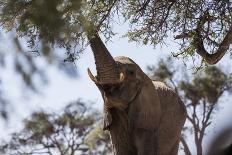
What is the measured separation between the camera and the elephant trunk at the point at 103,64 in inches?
295

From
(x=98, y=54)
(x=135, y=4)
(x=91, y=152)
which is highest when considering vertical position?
(x=135, y=4)

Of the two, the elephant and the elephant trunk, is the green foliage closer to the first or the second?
the elephant

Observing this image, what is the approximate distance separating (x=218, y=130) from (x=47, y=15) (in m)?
0.66

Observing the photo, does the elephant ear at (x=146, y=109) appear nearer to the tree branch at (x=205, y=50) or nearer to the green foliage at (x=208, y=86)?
the tree branch at (x=205, y=50)

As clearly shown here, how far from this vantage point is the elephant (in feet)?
24.8

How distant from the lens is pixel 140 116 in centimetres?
818

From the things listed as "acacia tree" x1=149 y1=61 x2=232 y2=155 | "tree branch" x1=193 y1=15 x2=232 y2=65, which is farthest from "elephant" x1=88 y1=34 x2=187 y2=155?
"acacia tree" x1=149 y1=61 x2=232 y2=155

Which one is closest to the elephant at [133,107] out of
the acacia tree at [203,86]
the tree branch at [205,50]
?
the tree branch at [205,50]

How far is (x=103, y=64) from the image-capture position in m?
7.49

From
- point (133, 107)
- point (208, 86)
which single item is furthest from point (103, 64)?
point (208, 86)

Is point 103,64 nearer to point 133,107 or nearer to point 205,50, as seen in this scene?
point 133,107

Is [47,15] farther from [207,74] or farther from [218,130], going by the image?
[207,74]

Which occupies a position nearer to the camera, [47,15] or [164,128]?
[47,15]

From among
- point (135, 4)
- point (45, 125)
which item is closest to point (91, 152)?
point (45, 125)
